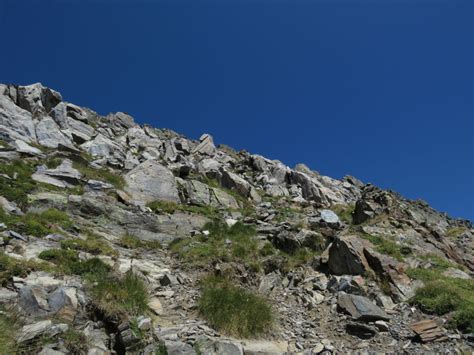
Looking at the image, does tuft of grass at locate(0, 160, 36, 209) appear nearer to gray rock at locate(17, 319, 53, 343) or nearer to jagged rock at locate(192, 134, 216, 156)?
gray rock at locate(17, 319, 53, 343)

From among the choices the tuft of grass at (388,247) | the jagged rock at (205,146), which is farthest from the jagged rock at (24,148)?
the tuft of grass at (388,247)

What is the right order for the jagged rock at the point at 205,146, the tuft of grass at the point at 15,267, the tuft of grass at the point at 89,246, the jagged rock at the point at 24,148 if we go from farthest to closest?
the jagged rock at the point at 205,146
the jagged rock at the point at 24,148
the tuft of grass at the point at 89,246
the tuft of grass at the point at 15,267

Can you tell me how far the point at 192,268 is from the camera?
15008 mm

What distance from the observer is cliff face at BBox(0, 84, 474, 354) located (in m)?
9.04

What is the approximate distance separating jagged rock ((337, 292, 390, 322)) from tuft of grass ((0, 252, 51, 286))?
9.87 metres

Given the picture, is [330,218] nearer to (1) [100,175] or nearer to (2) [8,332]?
(1) [100,175]

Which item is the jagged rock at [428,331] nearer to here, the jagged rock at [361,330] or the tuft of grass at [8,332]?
the jagged rock at [361,330]

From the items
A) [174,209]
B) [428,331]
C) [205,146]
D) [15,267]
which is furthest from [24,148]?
[428,331]

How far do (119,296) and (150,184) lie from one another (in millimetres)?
18097

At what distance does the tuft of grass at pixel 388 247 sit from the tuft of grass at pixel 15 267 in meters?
14.2

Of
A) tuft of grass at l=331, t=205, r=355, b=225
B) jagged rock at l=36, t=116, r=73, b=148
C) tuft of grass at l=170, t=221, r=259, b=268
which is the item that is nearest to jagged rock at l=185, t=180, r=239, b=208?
tuft of grass at l=170, t=221, r=259, b=268

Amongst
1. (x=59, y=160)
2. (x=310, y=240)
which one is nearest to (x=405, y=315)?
(x=310, y=240)

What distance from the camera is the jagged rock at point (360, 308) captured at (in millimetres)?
Answer: 11578

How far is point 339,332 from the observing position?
11125 millimetres
